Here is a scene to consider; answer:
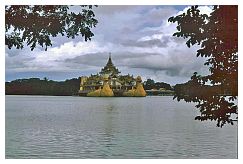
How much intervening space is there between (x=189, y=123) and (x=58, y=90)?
1.21m

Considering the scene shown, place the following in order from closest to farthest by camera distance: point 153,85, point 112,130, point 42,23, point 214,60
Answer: point 42,23, point 214,60, point 153,85, point 112,130

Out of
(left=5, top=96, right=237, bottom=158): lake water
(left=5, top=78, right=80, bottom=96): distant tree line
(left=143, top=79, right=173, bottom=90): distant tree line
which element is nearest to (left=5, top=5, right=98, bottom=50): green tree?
(left=5, top=78, right=80, bottom=96): distant tree line

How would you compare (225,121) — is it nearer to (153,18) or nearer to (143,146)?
(143,146)

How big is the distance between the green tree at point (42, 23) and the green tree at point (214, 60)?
2.34ft

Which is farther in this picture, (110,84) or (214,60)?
(110,84)

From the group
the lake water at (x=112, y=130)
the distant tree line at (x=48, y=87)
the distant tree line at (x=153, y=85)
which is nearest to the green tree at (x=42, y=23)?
the distant tree line at (x=48, y=87)

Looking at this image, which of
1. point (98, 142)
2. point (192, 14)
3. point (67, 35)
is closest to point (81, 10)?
point (67, 35)

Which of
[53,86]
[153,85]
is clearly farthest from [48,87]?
[153,85]

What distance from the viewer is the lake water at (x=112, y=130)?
427 centimetres

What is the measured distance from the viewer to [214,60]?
13.7ft

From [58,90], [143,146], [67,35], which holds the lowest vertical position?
[143,146]

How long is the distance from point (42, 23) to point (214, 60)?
1.44 metres

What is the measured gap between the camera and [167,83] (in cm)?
443

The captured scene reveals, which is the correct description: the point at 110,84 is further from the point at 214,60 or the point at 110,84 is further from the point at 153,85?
the point at 214,60
